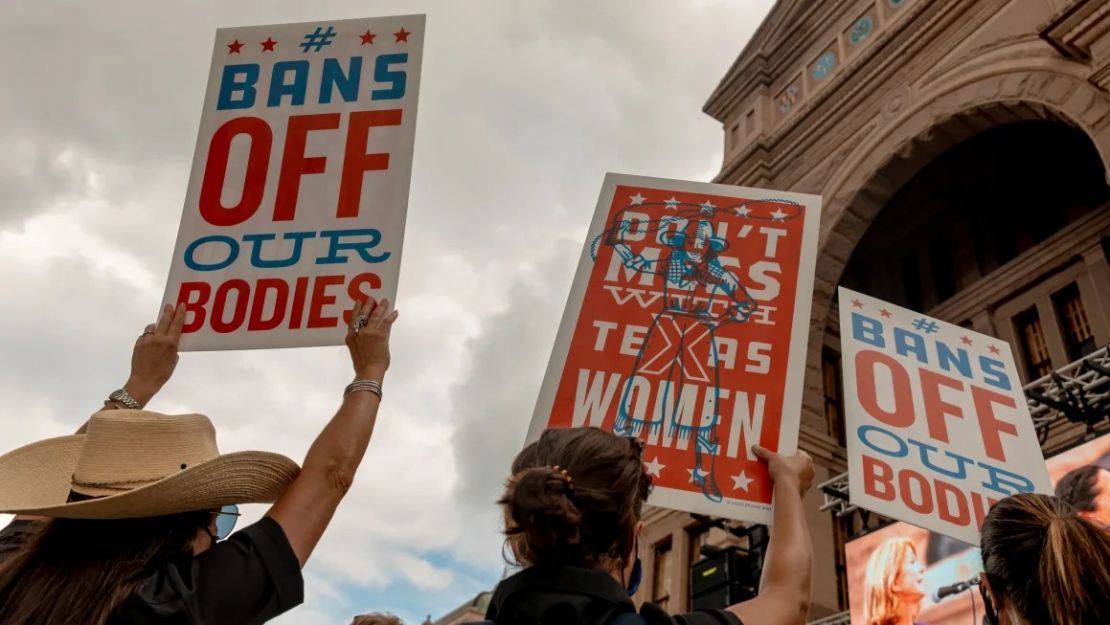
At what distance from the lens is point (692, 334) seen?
11.5 ft

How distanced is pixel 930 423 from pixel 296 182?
3.43m

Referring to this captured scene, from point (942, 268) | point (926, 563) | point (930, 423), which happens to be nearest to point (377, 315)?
point (930, 423)

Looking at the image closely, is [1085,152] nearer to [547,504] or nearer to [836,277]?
[836,277]

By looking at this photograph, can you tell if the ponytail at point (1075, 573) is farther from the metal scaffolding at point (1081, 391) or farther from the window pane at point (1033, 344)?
the window pane at point (1033, 344)

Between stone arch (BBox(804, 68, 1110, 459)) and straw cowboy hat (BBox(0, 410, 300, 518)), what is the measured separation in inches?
430

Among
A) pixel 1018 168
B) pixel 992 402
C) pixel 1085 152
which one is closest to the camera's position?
pixel 992 402

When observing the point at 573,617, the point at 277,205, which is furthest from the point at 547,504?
the point at 277,205

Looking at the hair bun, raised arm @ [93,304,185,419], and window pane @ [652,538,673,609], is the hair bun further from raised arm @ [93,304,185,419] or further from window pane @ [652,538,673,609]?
window pane @ [652,538,673,609]

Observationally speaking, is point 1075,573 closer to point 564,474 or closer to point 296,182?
point 564,474

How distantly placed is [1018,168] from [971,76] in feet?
12.5

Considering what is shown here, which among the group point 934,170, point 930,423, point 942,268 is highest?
point 934,170

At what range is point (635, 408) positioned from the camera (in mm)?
3250

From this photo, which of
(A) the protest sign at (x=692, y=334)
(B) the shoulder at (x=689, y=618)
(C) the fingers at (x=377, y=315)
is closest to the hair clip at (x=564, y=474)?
(B) the shoulder at (x=689, y=618)

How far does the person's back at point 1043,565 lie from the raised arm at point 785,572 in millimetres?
387
